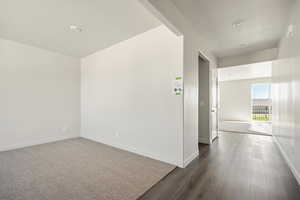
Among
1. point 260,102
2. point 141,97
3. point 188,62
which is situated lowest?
point 260,102

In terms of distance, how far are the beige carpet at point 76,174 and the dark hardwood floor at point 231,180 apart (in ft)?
0.89

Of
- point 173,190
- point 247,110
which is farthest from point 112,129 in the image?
point 247,110

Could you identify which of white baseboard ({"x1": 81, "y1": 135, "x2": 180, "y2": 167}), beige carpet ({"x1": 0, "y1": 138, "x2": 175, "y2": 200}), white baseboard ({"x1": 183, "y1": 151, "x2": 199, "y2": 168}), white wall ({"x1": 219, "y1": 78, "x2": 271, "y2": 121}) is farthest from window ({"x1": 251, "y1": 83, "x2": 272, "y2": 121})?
beige carpet ({"x1": 0, "y1": 138, "x2": 175, "y2": 200})

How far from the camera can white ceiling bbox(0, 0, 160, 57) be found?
2051 mm

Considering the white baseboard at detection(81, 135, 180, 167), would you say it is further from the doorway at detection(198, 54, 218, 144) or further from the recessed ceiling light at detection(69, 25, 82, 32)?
the recessed ceiling light at detection(69, 25, 82, 32)

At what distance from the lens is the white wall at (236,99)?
8.02 meters

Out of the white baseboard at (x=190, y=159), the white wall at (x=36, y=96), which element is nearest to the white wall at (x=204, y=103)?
the white baseboard at (x=190, y=159)

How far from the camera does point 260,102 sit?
27.1ft

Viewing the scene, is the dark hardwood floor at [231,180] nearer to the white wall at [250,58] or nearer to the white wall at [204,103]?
the white wall at [204,103]

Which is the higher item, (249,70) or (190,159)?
(249,70)

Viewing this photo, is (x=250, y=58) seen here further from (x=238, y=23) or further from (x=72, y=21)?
(x=72, y=21)

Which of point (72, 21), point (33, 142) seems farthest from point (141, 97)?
point (33, 142)

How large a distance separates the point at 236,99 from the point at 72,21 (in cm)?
945

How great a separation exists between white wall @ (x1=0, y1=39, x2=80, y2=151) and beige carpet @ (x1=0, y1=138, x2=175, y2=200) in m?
0.64
